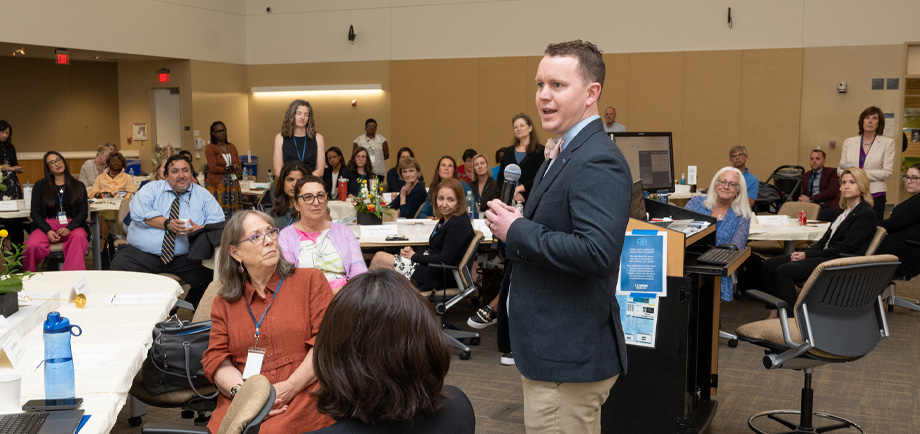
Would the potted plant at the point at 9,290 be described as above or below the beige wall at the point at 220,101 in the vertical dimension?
below

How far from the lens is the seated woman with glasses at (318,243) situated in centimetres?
433

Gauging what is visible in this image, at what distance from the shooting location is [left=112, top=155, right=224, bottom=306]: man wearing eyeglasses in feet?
18.2

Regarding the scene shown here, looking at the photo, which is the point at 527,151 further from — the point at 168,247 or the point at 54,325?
the point at 54,325

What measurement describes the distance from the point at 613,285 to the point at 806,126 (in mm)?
11008

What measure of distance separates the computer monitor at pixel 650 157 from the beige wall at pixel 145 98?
10.7m

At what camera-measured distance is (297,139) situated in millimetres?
6734

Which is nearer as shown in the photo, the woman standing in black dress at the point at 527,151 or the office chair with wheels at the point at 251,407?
the office chair with wheels at the point at 251,407

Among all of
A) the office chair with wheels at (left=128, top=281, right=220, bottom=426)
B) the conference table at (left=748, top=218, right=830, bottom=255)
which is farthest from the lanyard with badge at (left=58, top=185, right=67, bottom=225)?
the conference table at (left=748, top=218, right=830, bottom=255)

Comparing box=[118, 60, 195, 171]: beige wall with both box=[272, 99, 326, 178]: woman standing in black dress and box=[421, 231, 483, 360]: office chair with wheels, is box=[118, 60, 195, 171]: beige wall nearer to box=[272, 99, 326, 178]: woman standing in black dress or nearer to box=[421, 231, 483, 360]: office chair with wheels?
box=[272, 99, 326, 178]: woman standing in black dress

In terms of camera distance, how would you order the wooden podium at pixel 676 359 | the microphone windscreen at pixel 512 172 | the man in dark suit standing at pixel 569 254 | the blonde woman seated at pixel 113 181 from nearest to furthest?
the man in dark suit standing at pixel 569 254
the microphone windscreen at pixel 512 172
the wooden podium at pixel 676 359
the blonde woman seated at pixel 113 181

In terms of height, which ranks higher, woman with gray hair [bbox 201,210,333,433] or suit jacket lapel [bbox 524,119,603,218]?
suit jacket lapel [bbox 524,119,603,218]

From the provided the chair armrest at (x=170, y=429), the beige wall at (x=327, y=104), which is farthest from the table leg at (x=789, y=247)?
the beige wall at (x=327, y=104)

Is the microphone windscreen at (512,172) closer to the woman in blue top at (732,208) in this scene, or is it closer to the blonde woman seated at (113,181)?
the woman in blue top at (732,208)

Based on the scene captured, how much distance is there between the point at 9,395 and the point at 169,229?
3.55m
